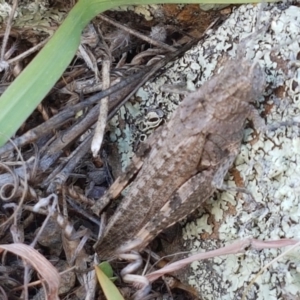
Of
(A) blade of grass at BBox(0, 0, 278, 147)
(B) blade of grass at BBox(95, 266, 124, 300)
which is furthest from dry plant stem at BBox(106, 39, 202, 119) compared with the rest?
(B) blade of grass at BBox(95, 266, 124, 300)

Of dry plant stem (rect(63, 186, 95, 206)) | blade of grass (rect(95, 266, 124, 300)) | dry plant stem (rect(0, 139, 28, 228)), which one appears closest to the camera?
blade of grass (rect(95, 266, 124, 300))

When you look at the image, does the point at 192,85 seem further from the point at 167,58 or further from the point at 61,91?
the point at 61,91

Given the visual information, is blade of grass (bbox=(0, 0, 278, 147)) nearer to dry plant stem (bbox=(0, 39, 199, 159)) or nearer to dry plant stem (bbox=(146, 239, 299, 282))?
dry plant stem (bbox=(0, 39, 199, 159))

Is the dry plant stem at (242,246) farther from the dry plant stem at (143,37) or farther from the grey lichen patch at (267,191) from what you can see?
the dry plant stem at (143,37)

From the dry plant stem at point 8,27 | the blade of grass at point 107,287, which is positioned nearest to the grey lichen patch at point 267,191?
the blade of grass at point 107,287

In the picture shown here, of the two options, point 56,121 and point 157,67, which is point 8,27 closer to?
point 56,121
